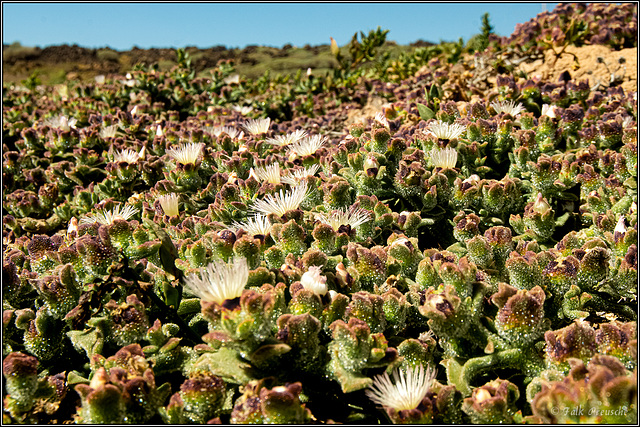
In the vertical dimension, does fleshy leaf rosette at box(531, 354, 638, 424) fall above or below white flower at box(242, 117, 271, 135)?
below

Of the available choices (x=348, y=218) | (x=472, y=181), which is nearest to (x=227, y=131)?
(x=348, y=218)

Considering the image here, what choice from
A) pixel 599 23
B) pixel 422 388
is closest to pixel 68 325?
pixel 422 388

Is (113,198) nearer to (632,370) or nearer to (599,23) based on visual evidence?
(632,370)

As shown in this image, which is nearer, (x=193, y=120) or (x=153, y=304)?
(x=153, y=304)

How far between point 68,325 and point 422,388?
1.20m

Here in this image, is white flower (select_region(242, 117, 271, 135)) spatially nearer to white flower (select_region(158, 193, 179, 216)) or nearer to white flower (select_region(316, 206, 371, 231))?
white flower (select_region(158, 193, 179, 216))

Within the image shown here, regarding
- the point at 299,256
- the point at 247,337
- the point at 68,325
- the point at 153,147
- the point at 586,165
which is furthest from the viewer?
the point at 153,147

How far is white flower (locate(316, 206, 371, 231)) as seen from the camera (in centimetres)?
188

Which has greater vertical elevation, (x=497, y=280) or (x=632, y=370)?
(x=497, y=280)

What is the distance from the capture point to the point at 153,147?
3205 mm

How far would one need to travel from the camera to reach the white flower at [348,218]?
1.88 m

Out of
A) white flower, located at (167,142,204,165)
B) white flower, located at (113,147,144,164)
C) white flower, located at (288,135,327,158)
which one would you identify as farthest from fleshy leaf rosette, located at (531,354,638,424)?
white flower, located at (113,147,144,164)

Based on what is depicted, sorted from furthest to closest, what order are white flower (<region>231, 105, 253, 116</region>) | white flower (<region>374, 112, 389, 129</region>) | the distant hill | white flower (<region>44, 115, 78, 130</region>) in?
the distant hill
white flower (<region>231, 105, 253, 116</region>)
white flower (<region>44, 115, 78, 130</region>)
white flower (<region>374, 112, 389, 129</region>)

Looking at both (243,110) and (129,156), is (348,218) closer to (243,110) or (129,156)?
(129,156)
